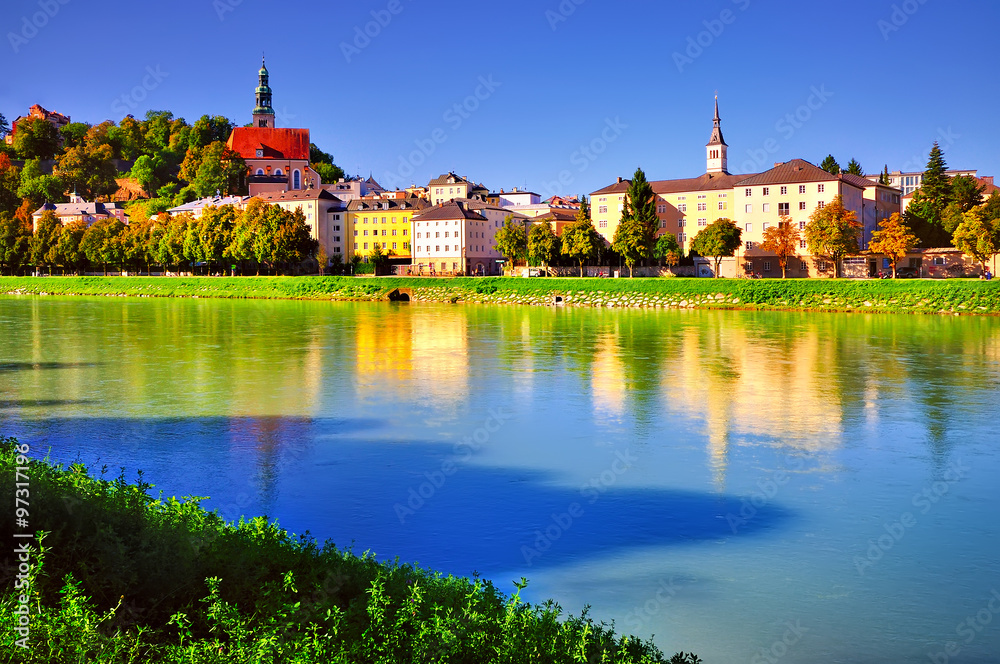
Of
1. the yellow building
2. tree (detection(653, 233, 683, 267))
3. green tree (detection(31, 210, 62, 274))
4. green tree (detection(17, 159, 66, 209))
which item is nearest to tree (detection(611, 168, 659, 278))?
tree (detection(653, 233, 683, 267))

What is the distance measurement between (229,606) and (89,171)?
167m

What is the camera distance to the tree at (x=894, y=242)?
75000 millimetres

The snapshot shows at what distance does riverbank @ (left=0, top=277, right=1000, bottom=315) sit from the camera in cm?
5416

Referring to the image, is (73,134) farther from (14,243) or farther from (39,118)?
(14,243)

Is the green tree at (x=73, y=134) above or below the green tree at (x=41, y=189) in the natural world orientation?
above

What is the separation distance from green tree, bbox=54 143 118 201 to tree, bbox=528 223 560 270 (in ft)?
315

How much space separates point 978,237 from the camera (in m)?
68.1

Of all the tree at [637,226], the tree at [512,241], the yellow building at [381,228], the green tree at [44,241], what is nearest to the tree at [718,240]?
the tree at [637,226]

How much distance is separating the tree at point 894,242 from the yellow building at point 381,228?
6074cm

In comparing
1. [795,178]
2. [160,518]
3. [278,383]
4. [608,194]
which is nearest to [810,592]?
[160,518]

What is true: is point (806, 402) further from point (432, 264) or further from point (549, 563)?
→ point (432, 264)

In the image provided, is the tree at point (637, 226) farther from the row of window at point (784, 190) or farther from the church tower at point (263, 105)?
the church tower at point (263, 105)

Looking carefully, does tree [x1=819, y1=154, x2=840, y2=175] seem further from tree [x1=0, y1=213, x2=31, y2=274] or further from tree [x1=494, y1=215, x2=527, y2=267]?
tree [x1=0, y1=213, x2=31, y2=274]

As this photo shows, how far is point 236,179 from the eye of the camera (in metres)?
146
